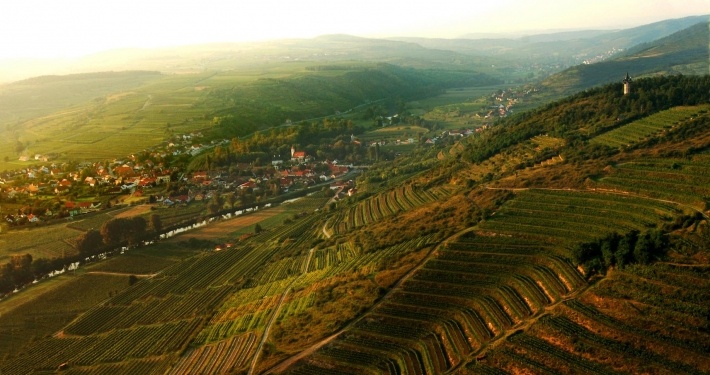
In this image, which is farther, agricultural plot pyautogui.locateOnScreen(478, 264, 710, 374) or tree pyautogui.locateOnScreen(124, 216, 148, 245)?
tree pyautogui.locateOnScreen(124, 216, 148, 245)

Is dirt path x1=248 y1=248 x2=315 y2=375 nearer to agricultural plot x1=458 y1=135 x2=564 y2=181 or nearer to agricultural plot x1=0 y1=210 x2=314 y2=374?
agricultural plot x1=0 y1=210 x2=314 y2=374

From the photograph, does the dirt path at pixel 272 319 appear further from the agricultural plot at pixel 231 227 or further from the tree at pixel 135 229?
the tree at pixel 135 229

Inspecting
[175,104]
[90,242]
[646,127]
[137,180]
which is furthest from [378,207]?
[175,104]

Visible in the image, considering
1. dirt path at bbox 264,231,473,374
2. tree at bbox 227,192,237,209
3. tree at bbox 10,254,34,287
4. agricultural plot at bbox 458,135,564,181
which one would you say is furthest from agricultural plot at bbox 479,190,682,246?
tree at bbox 10,254,34,287

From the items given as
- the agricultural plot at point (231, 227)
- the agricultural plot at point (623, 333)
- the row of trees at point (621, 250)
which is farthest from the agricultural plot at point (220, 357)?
the agricultural plot at point (231, 227)

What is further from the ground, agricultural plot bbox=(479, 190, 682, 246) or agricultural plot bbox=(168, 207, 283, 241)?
agricultural plot bbox=(479, 190, 682, 246)

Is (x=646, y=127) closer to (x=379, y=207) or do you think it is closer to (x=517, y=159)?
(x=517, y=159)
